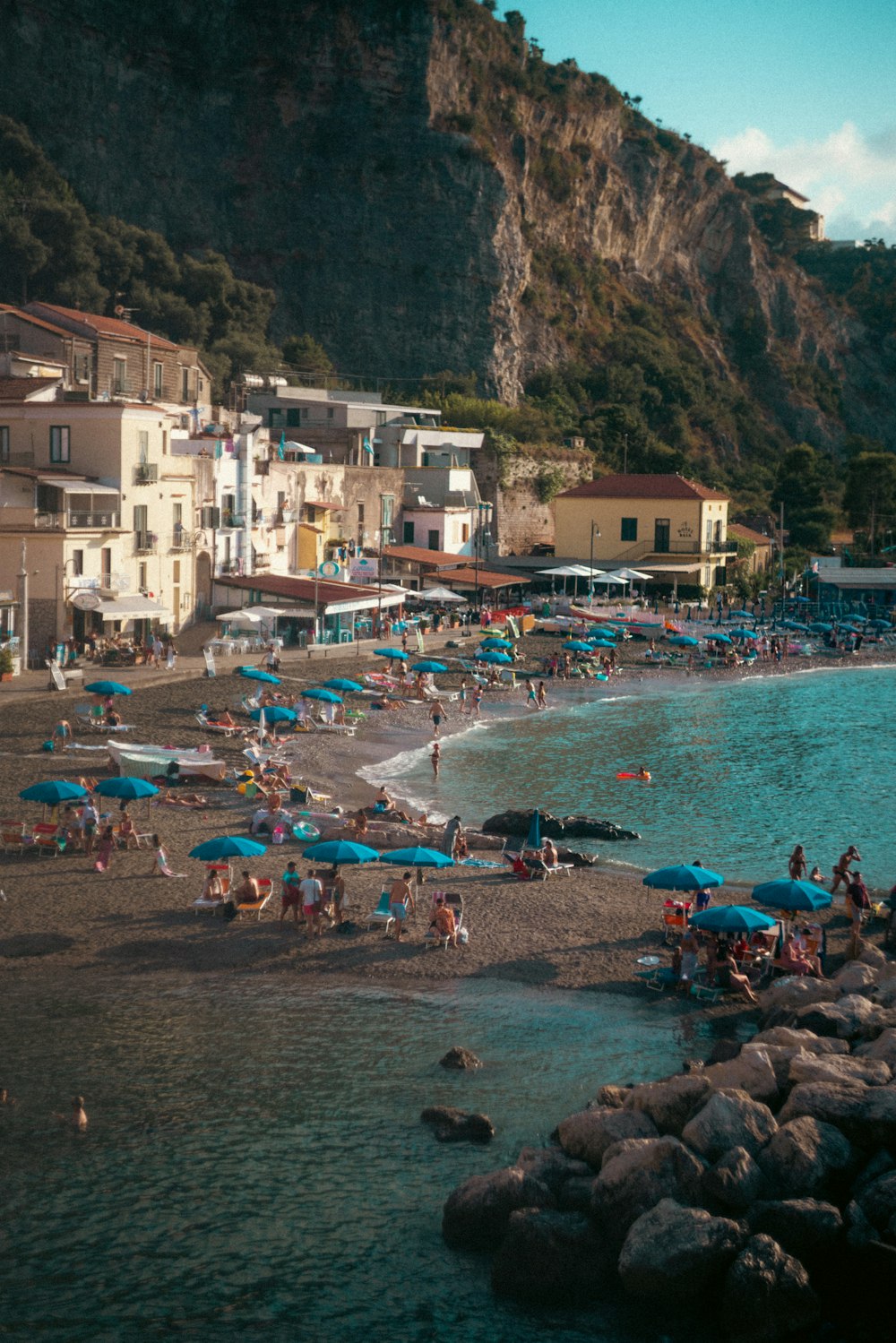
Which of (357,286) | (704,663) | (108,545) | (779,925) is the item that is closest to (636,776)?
(779,925)

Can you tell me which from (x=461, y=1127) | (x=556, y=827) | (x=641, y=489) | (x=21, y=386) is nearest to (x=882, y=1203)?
(x=461, y=1127)

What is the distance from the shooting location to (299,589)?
5100 cm

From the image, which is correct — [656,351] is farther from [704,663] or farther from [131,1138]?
[131,1138]

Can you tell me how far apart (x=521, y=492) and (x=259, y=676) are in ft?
133

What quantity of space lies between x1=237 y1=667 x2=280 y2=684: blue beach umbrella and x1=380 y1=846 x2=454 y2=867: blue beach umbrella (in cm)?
1777

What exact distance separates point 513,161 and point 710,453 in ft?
86.4

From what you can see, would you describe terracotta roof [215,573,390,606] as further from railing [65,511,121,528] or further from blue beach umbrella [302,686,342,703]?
blue beach umbrella [302,686,342,703]

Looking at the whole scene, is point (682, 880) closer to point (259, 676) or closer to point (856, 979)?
point (856, 979)

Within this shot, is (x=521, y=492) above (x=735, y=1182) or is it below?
above

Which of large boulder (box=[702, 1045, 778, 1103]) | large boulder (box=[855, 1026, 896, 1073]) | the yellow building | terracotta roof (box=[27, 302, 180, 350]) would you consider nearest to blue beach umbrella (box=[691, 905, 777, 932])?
large boulder (box=[855, 1026, 896, 1073])

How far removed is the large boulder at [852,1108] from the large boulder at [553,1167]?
226 cm

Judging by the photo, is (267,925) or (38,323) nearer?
(267,925)

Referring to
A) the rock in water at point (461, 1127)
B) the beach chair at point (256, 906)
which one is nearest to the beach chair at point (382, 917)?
the beach chair at point (256, 906)

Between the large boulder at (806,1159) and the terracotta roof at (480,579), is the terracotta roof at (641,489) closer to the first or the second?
the terracotta roof at (480,579)
